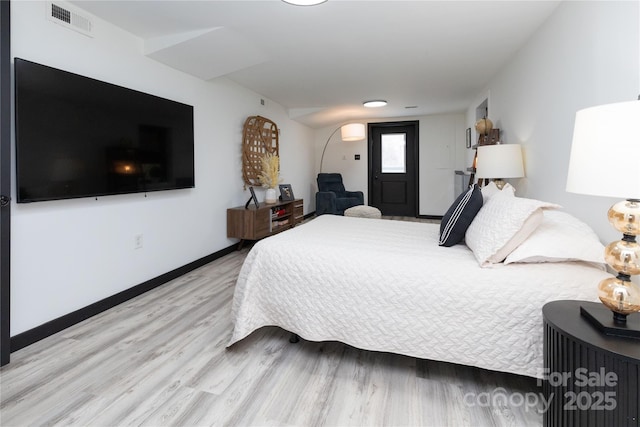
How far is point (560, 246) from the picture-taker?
154 cm

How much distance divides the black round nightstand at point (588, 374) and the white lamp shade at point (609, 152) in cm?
46

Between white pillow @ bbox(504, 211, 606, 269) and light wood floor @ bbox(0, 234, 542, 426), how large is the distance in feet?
2.16

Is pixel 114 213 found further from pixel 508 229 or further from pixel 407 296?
pixel 508 229

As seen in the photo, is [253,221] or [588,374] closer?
[588,374]

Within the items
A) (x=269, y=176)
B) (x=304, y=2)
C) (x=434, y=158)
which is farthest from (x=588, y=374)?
(x=434, y=158)

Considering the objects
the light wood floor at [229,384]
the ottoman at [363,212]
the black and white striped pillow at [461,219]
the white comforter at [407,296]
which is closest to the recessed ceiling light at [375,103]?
the ottoman at [363,212]

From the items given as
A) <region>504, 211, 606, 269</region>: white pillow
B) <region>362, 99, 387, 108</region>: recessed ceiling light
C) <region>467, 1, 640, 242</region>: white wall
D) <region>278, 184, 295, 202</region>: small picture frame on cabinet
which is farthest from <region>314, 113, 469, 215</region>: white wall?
<region>504, 211, 606, 269</region>: white pillow

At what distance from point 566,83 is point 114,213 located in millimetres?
3410

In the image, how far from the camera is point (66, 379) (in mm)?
1710

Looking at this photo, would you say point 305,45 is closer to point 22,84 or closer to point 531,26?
point 531,26

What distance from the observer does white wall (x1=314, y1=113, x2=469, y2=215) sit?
6703 mm

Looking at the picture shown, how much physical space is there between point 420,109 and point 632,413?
5.78m

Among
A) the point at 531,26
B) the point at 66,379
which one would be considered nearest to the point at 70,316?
the point at 66,379

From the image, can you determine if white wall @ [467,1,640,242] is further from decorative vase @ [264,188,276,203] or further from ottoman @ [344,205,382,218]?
decorative vase @ [264,188,276,203]
